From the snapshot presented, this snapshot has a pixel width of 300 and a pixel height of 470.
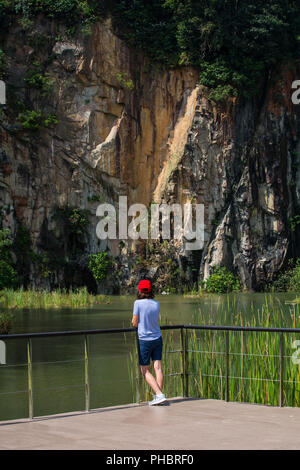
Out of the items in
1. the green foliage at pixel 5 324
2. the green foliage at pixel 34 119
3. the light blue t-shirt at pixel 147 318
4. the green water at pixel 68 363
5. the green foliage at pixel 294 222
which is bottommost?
the green water at pixel 68 363

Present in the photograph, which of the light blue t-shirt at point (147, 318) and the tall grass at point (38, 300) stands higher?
the light blue t-shirt at point (147, 318)

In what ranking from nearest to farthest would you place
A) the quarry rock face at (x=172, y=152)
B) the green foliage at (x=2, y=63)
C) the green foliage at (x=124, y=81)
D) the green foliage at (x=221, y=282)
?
1. the green foliage at (x=2, y=63)
2. the green foliage at (x=221, y=282)
3. the quarry rock face at (x=172, y=152)
4. the green foliage at (x=124, y=81)

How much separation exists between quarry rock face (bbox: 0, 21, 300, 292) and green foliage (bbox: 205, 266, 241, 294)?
0.62 meters

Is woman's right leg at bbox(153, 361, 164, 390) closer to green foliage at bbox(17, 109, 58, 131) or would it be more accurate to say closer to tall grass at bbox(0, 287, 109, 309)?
tall grass at bbox(0, 287, 109, 309)

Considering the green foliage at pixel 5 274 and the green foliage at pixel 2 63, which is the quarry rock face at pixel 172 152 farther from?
the green foliage at pixel 5 274

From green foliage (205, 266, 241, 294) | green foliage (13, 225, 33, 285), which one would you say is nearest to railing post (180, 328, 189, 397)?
green foliage (13, 225, 33, 285)

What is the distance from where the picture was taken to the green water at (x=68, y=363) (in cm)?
1266

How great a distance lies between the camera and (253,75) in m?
40.0

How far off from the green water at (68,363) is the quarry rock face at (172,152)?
474 inches

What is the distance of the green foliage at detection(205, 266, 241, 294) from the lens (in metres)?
38.4

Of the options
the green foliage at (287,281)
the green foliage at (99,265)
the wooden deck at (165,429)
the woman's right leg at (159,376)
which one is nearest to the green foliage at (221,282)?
the green foliage at (287,281)

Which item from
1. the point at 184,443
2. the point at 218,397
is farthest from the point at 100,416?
the point at 218,397

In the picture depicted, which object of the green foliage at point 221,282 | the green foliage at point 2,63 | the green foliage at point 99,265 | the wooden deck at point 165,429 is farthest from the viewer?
the green foliage at point 99,265

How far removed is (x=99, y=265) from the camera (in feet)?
128
